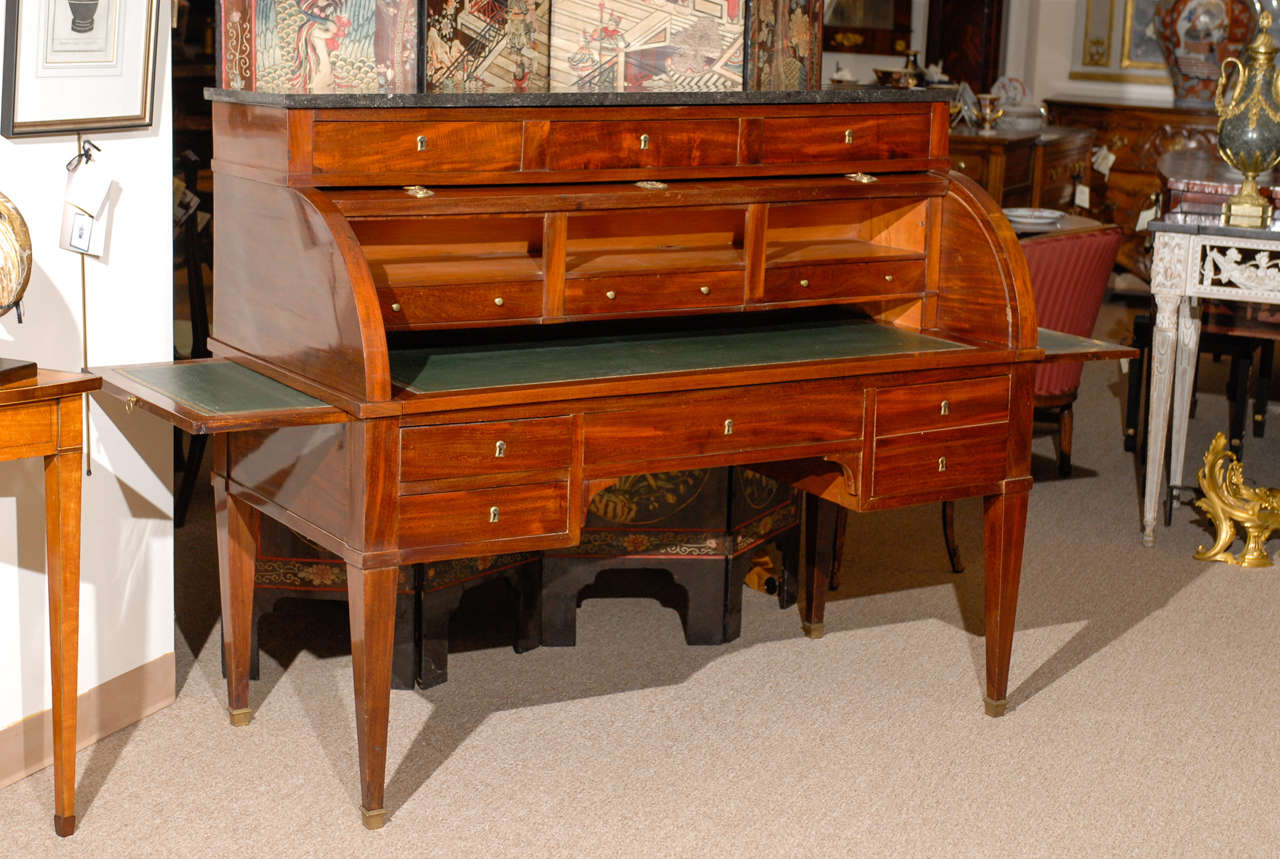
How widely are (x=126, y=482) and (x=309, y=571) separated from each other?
480 millimetres

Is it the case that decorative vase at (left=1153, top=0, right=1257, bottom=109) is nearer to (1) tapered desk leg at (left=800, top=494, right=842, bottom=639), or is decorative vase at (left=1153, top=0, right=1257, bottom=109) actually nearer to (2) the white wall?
(1) tapered desk leg at (left=800, top=494, right=842, bottom=639)

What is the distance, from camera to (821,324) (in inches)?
142

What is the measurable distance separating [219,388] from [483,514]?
53 cm

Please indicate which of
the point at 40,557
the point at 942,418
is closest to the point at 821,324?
the point at 942,418

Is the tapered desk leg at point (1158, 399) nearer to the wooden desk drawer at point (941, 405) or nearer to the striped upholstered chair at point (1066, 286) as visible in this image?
the striped upholstered chair at point (1066, 286)

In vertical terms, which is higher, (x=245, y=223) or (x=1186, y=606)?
(x=245, y=223)

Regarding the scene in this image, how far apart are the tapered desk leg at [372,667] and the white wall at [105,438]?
0.65 metres

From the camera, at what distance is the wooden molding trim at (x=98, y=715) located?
10.0 feet

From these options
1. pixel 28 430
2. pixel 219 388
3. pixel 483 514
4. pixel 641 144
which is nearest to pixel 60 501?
pixel 28 430

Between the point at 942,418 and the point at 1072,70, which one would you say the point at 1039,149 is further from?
the point at 942,418

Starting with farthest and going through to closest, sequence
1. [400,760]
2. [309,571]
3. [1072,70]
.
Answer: [1072,70], [309,571], [400,760]

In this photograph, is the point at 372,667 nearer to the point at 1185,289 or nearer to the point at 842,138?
the point at 842,138

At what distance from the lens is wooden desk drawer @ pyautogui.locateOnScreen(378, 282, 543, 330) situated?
2881 mm

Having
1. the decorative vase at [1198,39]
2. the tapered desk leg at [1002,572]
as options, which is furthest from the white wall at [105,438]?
the decorative vase at [1198,39]
